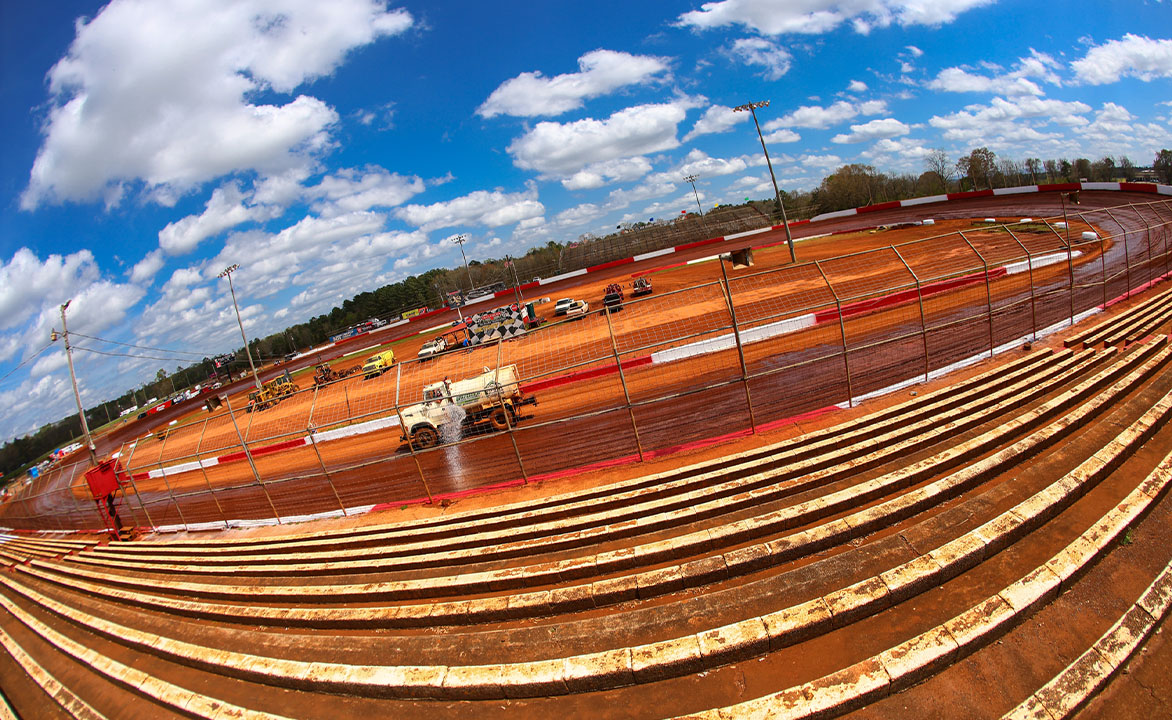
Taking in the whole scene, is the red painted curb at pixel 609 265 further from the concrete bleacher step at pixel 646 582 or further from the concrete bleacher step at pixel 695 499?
the concrete bleacher step at pixel 646 582

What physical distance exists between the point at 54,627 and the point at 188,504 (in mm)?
10351

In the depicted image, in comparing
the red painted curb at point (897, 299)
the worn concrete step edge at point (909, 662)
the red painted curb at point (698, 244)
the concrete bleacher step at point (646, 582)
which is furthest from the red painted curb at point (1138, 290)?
the red painted curb at point (698, 244)

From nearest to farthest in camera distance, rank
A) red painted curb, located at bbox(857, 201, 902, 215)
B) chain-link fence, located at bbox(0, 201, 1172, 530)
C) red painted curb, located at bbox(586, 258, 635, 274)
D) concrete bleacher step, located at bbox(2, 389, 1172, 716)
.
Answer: concrete bleacher step, located at bbox(2, 389, 1172, 716) < chain-link fence, located at bbox(0, 201, 1172, 530) < red painted curb, located at bbox(857, 201, 902, 215) < red painted curb, located at bbox(586, 258, 635, 274)

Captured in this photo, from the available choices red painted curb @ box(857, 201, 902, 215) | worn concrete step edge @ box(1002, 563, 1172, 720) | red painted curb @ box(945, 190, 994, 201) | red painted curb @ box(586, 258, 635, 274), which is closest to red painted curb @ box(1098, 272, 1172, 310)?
worn concrete step edge @ box(1002, 563, 1172, 720)

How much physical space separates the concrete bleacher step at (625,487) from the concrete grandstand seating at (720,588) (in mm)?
55

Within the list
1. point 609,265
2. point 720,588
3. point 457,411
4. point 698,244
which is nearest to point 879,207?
point 698,244

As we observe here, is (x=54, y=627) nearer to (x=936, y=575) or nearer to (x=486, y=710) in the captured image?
(x=486, y=710)

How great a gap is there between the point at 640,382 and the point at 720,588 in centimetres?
1179

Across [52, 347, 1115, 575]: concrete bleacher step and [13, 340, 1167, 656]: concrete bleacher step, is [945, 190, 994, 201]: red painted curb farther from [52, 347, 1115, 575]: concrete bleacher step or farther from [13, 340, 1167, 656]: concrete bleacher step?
[13, 340, 1167, 656]: concrete bleacher step

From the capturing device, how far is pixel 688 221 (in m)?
73.8

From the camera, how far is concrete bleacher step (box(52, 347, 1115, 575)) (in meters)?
6.53

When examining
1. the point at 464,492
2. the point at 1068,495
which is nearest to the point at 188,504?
the point at 464,492

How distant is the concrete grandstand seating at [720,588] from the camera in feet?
13.7

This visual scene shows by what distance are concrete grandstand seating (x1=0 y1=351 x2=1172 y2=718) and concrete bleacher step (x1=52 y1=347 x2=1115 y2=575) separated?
0.04m
